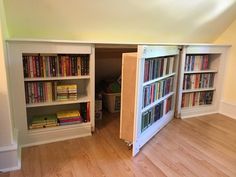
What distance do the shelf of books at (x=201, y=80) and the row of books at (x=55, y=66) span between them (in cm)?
137

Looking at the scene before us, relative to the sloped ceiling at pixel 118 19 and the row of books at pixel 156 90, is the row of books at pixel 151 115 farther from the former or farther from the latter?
the sloped ceiling at pixel 118 19

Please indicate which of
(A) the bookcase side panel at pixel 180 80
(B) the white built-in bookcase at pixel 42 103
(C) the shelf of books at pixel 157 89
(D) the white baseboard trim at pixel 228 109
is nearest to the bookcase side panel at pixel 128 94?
(C) the shelf of books at pixel 157 89

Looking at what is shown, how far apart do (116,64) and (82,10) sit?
4.07 feet

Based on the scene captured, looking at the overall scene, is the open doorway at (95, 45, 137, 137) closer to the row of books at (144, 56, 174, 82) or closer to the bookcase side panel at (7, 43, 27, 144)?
the row of books at (144, 56, 174, 82)

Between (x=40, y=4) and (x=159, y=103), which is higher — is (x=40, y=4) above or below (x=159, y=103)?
above

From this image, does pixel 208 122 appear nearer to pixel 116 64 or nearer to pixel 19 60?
pixel 116 64

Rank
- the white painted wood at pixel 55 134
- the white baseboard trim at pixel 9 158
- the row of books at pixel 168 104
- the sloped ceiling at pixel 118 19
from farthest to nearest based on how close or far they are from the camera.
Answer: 1. the row of books at pixel 168 104
2. the white painted wood at pixel 55 134
3. the sloped ceiling at pixel 118 19
4. the white baseboard trim at pixel 9 158

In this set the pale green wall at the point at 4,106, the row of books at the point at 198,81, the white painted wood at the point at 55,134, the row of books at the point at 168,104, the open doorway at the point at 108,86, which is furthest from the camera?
the row of books at the point at 198,81

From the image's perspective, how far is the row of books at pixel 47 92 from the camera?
1.92 metres

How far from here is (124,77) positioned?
1832 millimetres

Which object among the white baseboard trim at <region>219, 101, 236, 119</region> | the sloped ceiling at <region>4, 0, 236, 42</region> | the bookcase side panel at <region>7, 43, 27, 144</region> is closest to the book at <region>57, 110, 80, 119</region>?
the bookcase side panel at <region>7, 43, 27, 144</region>

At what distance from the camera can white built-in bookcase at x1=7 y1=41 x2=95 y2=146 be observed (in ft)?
5.63

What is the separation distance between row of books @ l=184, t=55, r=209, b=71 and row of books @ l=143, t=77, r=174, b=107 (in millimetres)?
363

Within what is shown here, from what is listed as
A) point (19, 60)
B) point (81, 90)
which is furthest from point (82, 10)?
point (81, 90)
